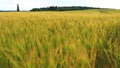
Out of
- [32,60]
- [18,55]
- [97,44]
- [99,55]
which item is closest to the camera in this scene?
[32,60]

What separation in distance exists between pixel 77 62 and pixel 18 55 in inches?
10.2

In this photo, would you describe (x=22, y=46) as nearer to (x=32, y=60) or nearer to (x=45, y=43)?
(x=45, y=43)

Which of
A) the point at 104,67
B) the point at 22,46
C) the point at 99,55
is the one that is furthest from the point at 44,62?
the point at 99,55

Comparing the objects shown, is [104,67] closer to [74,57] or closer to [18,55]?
[74,57]

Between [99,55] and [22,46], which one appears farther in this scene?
[99,55]

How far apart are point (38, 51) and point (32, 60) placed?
247 millimetres

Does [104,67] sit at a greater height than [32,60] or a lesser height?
lesser

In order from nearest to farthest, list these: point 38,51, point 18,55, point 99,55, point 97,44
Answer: point 18,55
point 38,51
point 99,55
point 97,44

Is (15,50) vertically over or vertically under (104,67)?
over

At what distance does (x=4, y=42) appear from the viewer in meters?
1.55

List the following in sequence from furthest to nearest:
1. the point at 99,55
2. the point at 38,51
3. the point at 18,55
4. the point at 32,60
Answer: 1. the point at 99,55
2. the point at 38,51
3. the point at 18,55
4. the point at 32,60

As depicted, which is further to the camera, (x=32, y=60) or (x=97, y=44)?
(x=97, y=44)

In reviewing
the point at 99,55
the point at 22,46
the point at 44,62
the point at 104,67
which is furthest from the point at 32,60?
the point at 99,55

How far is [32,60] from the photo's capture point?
3.45 ft
